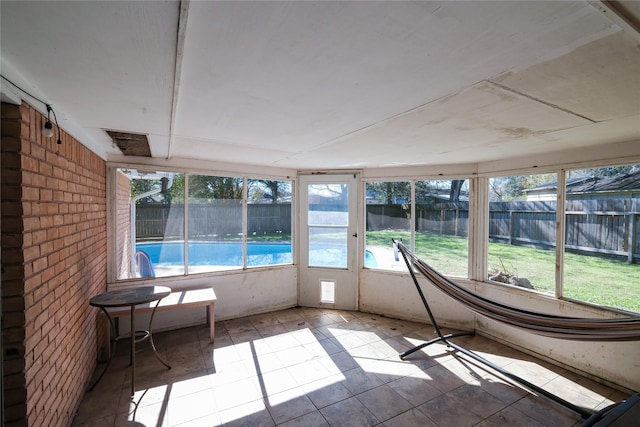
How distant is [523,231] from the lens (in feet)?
11.2

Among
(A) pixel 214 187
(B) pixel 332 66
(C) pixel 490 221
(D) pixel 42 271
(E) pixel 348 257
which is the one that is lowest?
(E) pixel 348 257

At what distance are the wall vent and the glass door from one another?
225 cm

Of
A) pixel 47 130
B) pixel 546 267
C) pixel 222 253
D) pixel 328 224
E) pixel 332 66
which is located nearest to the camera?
pixel 332 66

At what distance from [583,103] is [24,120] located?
10.2 ft

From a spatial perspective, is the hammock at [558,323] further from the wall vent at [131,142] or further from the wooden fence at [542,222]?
the wall vent at [131,142]

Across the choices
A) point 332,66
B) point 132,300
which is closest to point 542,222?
point 332,66

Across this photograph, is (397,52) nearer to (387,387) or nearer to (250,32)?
(250,32)

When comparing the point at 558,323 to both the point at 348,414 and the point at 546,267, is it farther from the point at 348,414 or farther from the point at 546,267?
the point at 348,414

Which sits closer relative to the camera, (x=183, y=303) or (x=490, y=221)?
(x=183, y=303)

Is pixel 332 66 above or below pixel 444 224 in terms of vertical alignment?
above

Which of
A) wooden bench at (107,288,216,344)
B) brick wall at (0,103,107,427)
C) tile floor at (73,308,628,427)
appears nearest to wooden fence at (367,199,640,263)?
tile floor at (73,308,628,427)

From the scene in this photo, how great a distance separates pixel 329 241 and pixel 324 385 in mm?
2306

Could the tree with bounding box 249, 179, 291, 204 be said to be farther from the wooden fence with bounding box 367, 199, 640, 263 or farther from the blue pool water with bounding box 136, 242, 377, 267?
the wooden fence with bounding box 367, 199, 640, 263

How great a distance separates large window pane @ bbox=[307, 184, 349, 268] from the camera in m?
4.55
